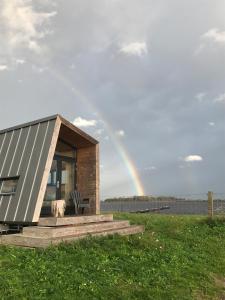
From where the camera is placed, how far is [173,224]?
1952 centimetres

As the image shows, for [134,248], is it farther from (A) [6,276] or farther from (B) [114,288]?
(A) [6,276]

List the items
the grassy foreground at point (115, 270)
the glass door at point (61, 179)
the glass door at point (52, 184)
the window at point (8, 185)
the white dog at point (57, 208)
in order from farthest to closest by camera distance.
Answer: the glass door at point (61, 179), the glass door at point (52, 184), the white dog at point (57, 208), the window at point (8, 185), the grassy foreground at point (115, 270)

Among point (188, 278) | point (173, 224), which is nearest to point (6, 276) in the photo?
point (188, 278)

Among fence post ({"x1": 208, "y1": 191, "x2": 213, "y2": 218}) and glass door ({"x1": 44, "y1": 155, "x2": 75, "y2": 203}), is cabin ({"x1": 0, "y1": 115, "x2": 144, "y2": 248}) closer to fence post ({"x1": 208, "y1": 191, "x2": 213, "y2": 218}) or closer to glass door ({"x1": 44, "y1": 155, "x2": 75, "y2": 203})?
glass door ({"x1": 44, "y1": 155, "x2": 75, "y2": 203})

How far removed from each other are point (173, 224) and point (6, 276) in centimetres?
1164

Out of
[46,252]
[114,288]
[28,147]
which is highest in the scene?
[28,147]

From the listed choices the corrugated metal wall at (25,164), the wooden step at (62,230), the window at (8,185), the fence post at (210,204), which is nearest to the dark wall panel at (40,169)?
the corrugated metal wall at (25,164)

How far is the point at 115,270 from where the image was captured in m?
10.6

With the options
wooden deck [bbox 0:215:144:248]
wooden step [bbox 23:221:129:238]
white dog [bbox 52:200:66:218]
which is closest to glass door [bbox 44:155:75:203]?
white dog [bbox 52:200:66:218]

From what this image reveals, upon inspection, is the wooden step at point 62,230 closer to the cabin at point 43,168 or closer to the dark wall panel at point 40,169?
the cabin at point 43,168

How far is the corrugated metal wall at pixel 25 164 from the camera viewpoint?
14.8 m

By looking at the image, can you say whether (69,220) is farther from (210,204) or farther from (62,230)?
(210,204)

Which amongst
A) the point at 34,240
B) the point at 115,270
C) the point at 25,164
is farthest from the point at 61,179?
the point at 115,270

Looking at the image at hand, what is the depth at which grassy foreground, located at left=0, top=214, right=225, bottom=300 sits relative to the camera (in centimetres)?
883
